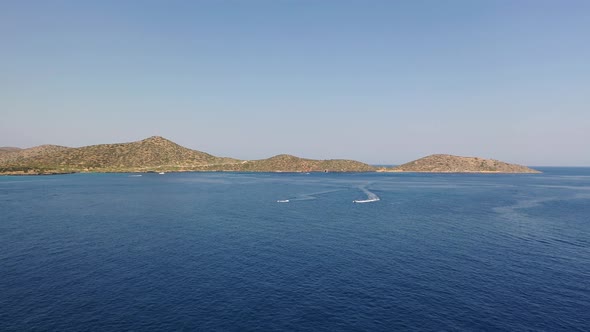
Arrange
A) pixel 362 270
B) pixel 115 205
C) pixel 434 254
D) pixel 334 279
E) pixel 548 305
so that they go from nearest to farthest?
pixel 548 305 < pixel 334 279 < pixel 362 270 < pixel 434 254 < pixel 115 205

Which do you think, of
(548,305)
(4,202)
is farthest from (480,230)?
(4,202)

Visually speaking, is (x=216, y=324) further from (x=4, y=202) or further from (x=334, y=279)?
(x=4, y=202)

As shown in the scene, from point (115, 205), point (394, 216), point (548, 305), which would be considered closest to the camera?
point (548, 305)

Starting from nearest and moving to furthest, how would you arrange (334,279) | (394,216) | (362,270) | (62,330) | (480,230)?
(62,330) < (334,279) < (362,270) < (480,230) < (394,216)

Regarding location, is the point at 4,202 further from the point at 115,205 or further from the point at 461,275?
the point at 461,275

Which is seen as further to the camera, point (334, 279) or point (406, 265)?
point (406, 265)

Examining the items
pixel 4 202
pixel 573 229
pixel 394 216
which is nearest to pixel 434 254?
pixel 394 216
